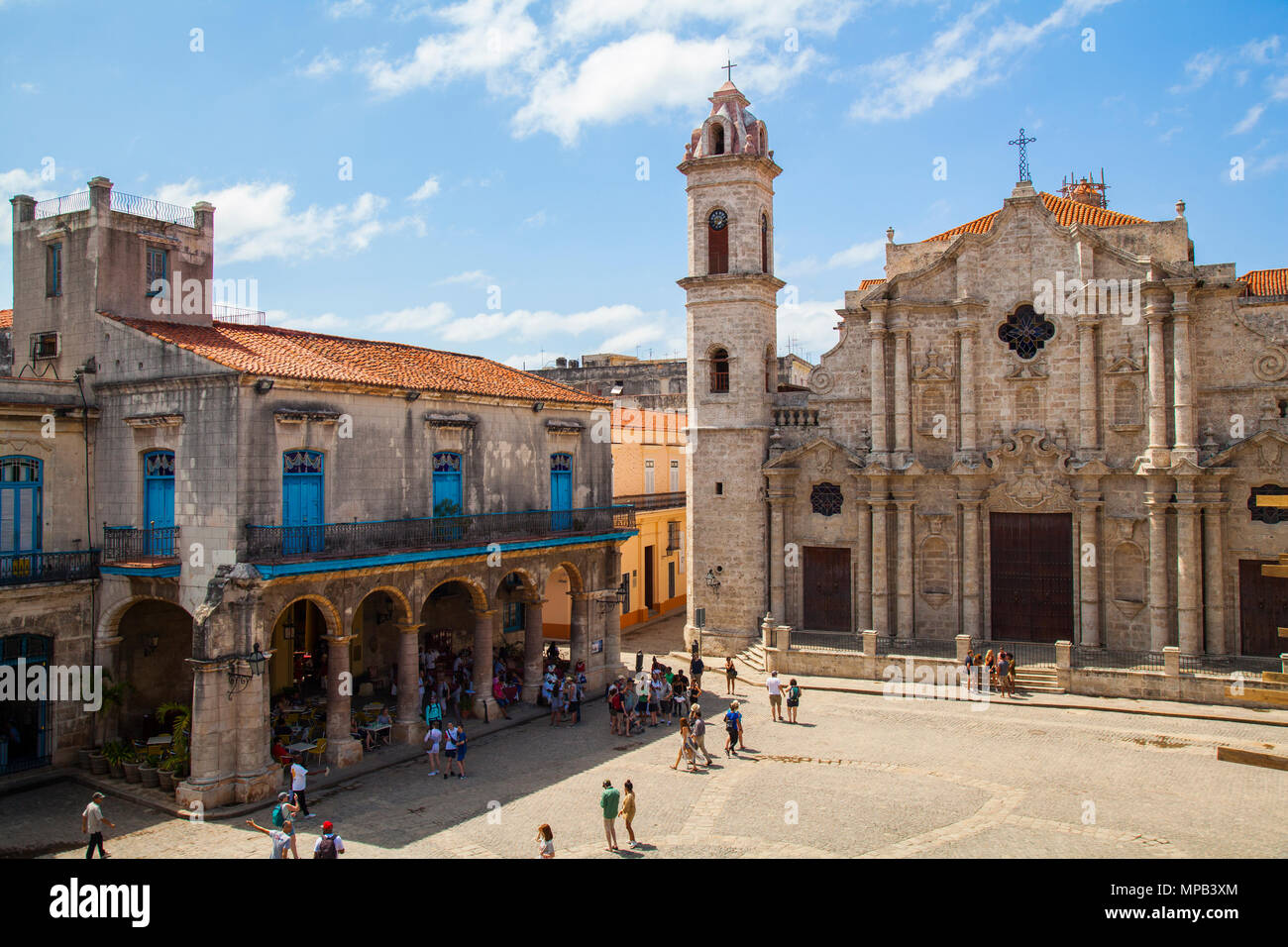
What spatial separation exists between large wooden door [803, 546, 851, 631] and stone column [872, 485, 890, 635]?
1328mm

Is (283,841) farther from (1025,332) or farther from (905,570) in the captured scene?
(1025,332)

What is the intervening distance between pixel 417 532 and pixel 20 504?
28.8 ft

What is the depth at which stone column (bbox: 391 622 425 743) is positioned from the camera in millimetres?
23984

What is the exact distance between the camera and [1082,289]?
1187 inches

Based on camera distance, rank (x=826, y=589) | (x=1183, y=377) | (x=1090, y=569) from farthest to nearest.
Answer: (x=826, y=589)
(x=1090, y=569)
(x=1183, y=377)

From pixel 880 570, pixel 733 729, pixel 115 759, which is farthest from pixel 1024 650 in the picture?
pixel 115 759

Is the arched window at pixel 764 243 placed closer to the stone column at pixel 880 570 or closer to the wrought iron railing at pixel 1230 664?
the stone column at pixel 880 570

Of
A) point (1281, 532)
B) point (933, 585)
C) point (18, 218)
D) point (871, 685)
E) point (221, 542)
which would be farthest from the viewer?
point (933, 585)

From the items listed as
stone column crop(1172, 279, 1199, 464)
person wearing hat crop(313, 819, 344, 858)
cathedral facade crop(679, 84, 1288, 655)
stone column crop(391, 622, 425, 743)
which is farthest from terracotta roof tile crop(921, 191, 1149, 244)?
person wearing hat crop(313, 819, 344, 858)

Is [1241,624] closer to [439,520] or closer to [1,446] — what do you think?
[439,520]

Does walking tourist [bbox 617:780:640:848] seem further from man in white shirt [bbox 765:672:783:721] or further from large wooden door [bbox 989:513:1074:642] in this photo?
large wooden door [bbox 989:513:1074:642]

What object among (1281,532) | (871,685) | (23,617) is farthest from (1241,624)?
(23,617)

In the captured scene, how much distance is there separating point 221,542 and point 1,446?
5.88 m

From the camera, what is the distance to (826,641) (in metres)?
32.2
